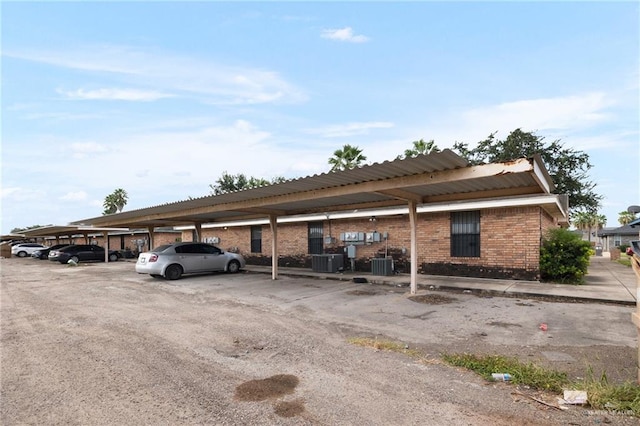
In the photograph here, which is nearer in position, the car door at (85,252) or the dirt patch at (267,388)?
the dirt patch at (267,388)

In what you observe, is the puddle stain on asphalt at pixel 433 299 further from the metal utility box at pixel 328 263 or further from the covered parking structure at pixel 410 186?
the metal utility box at pixel 328 263

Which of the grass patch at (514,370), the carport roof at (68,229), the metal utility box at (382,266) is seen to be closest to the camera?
the grass patch at (514,370)

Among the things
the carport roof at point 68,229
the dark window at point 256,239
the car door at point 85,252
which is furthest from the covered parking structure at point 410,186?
the car door at point 85,252

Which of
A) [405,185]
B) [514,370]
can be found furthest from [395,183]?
[514,370]

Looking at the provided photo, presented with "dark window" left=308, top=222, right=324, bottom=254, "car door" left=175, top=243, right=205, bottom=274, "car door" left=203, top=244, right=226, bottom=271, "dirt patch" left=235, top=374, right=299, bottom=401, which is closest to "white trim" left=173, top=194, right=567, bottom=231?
"dark window" left=308, top=222, right=324, bottom=254

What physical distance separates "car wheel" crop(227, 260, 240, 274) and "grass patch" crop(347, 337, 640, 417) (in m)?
11.4

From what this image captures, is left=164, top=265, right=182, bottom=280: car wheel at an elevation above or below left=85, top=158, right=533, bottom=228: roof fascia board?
below

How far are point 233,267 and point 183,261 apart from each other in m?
2.41

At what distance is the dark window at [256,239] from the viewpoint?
19.9 metres

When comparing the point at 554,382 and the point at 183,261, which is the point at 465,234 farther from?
the point at 183,261

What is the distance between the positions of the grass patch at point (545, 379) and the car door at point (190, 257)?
10634mm

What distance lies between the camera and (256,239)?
20.1 m

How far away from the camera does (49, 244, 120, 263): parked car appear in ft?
80.8

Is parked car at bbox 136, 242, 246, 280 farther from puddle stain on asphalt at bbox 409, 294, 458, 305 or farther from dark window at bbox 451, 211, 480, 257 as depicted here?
dark window at bbox 451, 211, 480, 257
